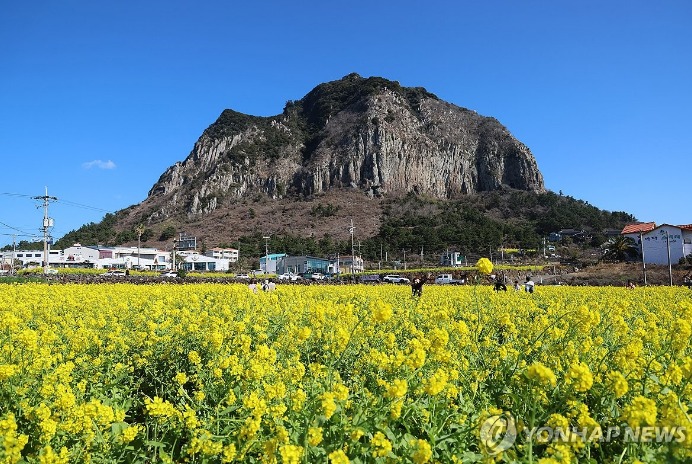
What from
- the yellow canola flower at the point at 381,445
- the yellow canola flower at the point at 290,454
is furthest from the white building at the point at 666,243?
the yellow canola flower at the point at 290,454

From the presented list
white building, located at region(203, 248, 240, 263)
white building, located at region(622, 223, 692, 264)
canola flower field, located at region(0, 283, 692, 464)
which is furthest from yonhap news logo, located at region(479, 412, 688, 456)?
white building, located at region(203, 248, 240, 263)

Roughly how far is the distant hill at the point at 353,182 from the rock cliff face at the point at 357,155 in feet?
1.42

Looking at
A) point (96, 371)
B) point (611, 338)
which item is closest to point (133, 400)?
point (96, 371)

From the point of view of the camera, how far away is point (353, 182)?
14188 cm

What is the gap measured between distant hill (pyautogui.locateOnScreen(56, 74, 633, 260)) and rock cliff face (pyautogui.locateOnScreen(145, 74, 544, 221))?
1.42 feet

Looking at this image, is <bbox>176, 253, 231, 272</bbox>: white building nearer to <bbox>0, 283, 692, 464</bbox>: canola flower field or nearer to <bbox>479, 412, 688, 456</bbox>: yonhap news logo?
<bbox>0, 283, 692, 464</bbox>: canola flower field

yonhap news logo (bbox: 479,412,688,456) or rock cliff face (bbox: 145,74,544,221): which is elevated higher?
rock cliff face (bbox: 145,74,544,221)

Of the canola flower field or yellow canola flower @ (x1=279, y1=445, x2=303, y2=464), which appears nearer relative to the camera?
yellow canola flower @ (x1=279, y1=445, x2=303, y2=464)

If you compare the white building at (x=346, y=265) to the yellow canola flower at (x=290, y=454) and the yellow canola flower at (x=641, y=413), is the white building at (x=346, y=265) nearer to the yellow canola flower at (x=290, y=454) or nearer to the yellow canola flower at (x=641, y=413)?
the yellow canola flower at (x=641, y=413)

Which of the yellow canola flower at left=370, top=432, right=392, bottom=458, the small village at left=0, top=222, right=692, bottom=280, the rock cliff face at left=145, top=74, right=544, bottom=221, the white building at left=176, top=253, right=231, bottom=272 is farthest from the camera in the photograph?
the rock cliff face at left=145, top=74, right=544, bottom=221

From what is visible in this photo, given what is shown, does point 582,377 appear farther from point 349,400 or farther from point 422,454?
point 349,400

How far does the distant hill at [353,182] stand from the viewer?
10600 centimetres

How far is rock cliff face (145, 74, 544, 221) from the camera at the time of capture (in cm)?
14475

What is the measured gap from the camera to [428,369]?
14.1 ft
